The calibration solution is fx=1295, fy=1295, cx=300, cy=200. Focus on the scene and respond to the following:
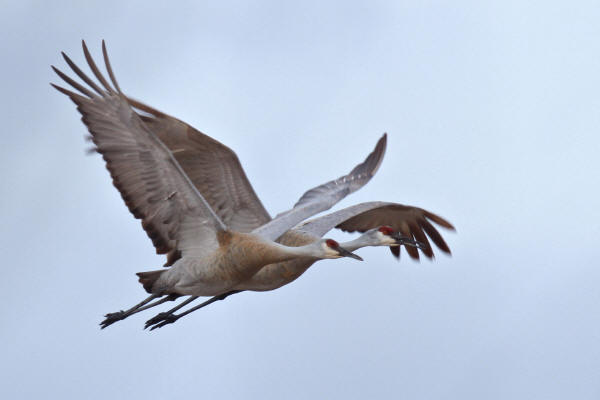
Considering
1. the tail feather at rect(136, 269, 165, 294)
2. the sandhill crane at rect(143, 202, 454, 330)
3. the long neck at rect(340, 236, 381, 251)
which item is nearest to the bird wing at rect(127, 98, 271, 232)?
the sandhill crane at rect(143, 202, 454, 330)

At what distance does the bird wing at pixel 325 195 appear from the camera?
15.9m

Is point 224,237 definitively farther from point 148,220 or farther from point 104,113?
point 104,113

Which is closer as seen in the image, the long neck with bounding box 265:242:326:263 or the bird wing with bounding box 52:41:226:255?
the bird wing with bounding box 52:41:226:255

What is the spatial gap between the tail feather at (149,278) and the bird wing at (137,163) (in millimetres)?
684

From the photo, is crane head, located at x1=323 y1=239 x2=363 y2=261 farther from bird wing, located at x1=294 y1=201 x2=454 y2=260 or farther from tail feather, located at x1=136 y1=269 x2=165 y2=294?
bird wing, located at x1=294 y1=201 x2=454 y2=260

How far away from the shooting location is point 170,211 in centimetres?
1523

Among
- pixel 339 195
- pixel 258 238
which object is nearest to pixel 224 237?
pixel 258 238

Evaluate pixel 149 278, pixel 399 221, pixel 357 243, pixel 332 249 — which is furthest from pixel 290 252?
pixel 399 221

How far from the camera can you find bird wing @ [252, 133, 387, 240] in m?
15.9

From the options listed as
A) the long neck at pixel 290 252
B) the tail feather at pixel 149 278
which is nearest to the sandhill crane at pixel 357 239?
the tail feather at pixel 149 278

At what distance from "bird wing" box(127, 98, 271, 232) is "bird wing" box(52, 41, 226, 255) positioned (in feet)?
4.83

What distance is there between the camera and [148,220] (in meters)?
15.4

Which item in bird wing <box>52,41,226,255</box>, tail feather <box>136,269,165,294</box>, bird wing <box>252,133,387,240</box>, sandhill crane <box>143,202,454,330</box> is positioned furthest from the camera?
sandhill crane <box>143,202,454,330</box>

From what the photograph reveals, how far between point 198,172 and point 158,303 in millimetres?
1788
